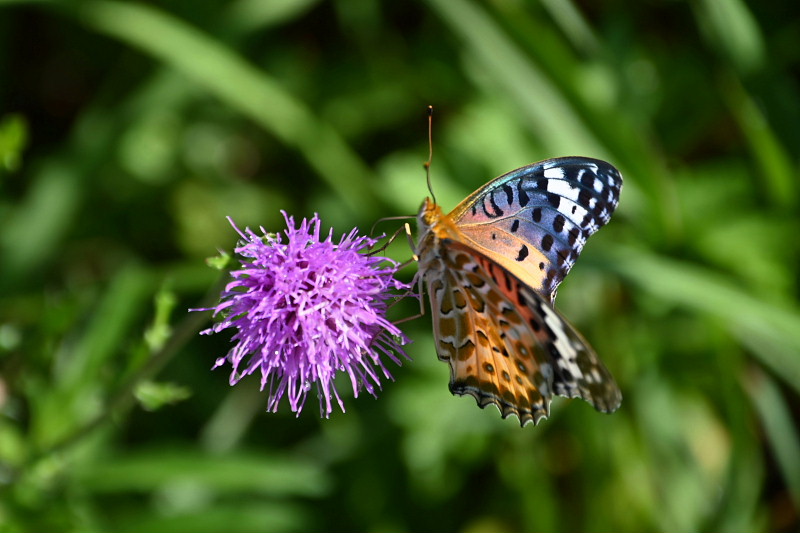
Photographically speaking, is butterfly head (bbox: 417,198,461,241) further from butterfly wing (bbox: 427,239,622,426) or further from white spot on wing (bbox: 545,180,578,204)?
white spot on wing (bbox: 545,180,578,204)

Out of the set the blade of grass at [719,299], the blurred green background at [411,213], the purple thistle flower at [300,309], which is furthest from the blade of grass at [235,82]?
the purple thistle flower at [300,309]

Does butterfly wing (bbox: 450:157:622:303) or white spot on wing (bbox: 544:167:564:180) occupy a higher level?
white spot on wing (bbox: 544:167:564:180)

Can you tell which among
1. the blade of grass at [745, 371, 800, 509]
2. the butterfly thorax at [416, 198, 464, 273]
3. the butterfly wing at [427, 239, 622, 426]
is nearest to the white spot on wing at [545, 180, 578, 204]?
the butterfly thorax at [416, 198, 464, 273]

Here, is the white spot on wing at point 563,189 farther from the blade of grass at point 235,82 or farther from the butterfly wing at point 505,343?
the blade of grass at point 235,82

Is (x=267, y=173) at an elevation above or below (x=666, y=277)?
above

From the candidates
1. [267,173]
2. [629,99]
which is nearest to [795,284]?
[629,99]

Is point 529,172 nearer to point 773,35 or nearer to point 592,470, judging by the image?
point 592,470
